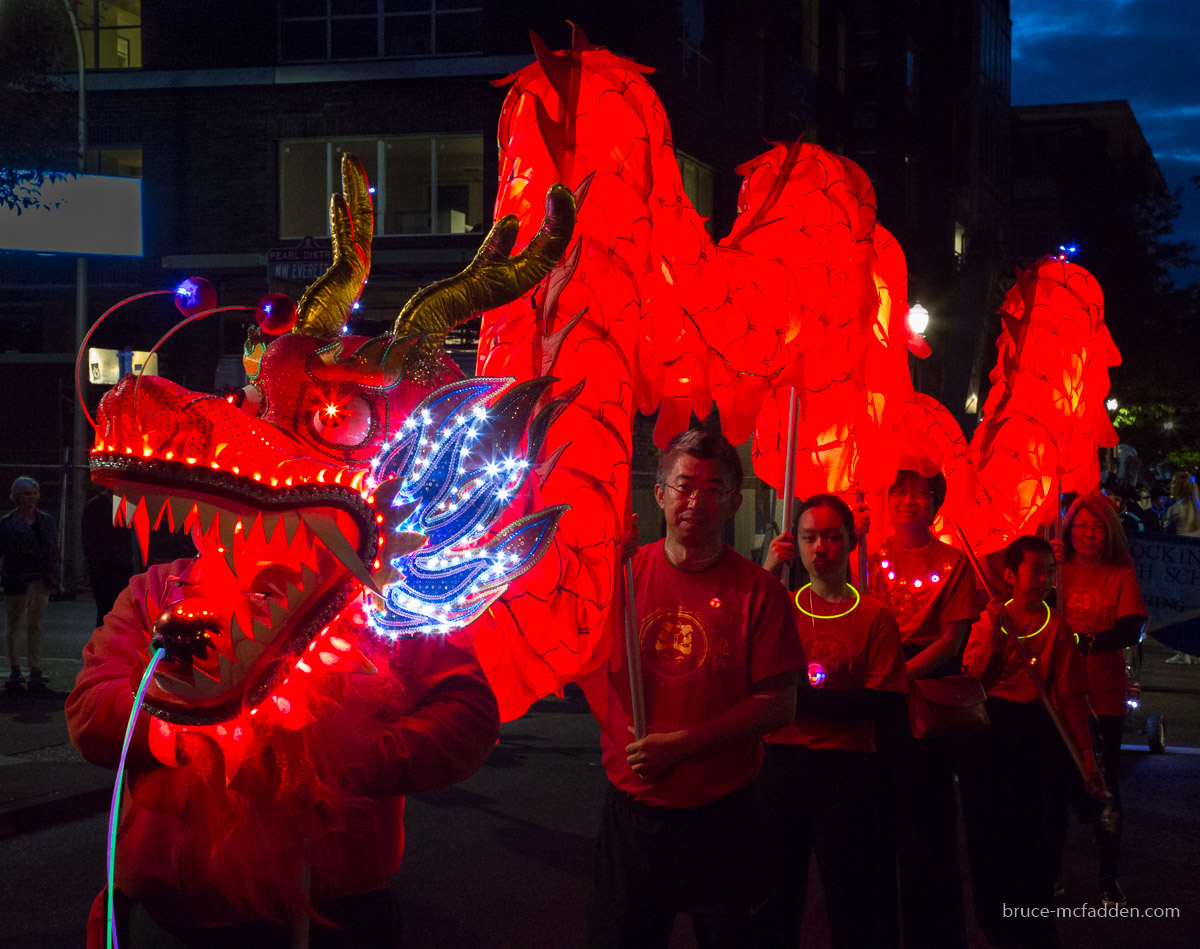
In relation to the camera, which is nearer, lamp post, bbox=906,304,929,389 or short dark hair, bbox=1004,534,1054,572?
lamp post, bbox=906,304,929,389

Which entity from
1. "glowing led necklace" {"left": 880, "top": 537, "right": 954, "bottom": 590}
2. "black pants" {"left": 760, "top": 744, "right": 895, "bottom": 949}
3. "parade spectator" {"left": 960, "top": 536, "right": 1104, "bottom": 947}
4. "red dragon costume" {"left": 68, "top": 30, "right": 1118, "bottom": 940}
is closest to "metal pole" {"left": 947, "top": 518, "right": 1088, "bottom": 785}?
"parade spectator" {"left": 960, "top": 536, "right": 1104, "bottom": 947}

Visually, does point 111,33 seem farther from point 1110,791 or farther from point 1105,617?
point 1110,791

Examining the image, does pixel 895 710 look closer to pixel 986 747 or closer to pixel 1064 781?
pixel 986 747

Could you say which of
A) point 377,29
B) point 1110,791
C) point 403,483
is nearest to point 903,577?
point 1110,791

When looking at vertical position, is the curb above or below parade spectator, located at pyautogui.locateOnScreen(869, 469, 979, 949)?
below

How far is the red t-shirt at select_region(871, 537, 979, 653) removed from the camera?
15.5 feet

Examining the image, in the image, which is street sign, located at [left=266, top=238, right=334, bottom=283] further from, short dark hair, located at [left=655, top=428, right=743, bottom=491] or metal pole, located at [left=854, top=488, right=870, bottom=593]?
short dark hair, located at [left=655, top=428, right=743, bottom=491]

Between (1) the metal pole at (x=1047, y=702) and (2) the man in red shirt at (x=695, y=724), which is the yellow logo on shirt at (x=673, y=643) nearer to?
(2) the man in red shirt at (x=695, y=724)

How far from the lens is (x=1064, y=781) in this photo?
502 centimetres

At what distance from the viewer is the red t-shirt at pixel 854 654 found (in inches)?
153

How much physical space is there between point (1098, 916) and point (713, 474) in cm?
322

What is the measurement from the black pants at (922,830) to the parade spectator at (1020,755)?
0.98 feet

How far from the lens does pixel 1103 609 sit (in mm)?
6066

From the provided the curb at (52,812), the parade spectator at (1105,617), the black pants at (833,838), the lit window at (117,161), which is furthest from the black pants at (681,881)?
the lit window at (117,161)
